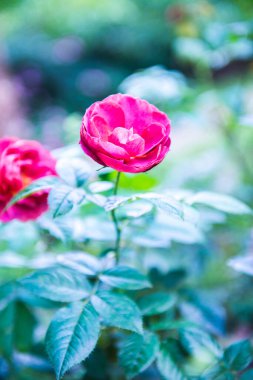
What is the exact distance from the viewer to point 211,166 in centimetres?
168

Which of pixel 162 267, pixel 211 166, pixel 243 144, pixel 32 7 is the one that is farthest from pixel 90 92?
pixel 162 267

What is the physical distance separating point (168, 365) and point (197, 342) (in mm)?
70

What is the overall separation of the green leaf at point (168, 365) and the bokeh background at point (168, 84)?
198 millimetres

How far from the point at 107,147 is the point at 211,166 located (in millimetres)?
1115

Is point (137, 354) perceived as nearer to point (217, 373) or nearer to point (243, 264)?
point (217, 373)

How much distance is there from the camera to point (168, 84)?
149 cm

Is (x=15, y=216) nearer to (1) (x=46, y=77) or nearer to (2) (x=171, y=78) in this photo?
(2) (x=171, y=78)

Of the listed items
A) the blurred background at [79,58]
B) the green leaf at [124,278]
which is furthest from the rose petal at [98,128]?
the blurred background at [79,58]

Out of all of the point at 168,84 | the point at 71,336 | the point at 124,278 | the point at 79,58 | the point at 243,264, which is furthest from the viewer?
the point at 79,58

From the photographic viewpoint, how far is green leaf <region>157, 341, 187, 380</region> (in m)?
0.71

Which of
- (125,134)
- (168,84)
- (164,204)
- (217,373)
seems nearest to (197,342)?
(217,373)

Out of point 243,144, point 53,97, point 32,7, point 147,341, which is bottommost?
point 53,97

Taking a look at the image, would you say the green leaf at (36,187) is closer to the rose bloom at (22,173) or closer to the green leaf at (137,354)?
the rose bloom at (22,173)

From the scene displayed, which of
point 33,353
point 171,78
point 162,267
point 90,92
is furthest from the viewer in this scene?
point 90,92
